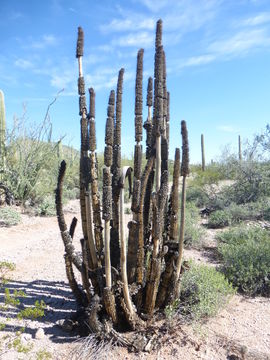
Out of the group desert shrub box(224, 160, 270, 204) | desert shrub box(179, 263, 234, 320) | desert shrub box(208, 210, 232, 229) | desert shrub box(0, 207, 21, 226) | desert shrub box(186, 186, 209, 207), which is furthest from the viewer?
desert shrub box(186, 186, 209, 207)

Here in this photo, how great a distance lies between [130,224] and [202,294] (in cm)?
120

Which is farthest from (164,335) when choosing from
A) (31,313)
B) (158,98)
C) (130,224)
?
(158,98)

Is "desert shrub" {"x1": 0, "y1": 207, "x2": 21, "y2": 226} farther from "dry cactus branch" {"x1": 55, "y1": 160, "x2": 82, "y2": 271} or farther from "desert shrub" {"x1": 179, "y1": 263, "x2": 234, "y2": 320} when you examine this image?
"dry cactus branch" {"x1": 55, "y1": 160, "x2": 82, "y2": 271}

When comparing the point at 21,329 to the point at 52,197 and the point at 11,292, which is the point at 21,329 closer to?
the point at 11,292

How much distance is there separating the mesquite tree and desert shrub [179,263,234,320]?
0.28 m

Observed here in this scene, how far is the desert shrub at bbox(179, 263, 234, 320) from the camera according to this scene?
3.29 m

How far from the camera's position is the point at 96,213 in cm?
296

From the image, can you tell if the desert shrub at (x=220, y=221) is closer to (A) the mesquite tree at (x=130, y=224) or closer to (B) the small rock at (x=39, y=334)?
(A) the mesquite tree at (x=130, y=224)

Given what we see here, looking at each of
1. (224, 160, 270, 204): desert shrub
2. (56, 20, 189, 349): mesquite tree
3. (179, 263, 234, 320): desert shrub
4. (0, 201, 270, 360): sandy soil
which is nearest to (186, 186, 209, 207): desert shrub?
Result: (224, 160, 270, 204): desert shrub

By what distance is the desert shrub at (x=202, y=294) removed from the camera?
3.29 m

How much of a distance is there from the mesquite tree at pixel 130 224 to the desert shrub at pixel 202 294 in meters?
0.28

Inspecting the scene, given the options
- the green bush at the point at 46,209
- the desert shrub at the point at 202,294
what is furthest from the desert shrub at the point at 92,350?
the green bush at the point at 46,209

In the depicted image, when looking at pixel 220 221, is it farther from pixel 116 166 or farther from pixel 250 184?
pixel 116 166

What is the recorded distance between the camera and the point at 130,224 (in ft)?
9.27
